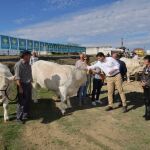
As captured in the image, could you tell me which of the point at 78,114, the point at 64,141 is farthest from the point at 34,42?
the point at 64,141

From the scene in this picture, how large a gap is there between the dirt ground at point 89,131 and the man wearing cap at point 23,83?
17.6 inches

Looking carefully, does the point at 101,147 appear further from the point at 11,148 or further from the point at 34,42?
the point at 34,42

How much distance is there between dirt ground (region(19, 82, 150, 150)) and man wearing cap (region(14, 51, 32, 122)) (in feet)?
1.47

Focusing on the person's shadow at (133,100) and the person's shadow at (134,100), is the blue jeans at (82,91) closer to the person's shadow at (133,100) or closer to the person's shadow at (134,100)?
the person's shadow at (133,100)

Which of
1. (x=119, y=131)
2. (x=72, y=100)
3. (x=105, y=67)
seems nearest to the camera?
(x=119, y=131)

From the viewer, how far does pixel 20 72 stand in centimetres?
1009

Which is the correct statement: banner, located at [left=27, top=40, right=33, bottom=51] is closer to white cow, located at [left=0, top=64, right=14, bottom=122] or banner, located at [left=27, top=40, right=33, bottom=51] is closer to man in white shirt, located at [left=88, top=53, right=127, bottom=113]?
man in white shirt, located at [left=88, top=53, right=127, bottom=113]

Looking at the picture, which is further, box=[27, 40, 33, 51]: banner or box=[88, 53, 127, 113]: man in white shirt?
box=[27, 40, 33, 51]: banner

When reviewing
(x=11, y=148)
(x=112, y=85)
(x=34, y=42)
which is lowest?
(x=11, y=148)

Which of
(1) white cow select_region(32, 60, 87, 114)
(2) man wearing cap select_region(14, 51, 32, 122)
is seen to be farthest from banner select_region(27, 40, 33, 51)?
(2) man wearing cap select_region(14, 51, 32, 122)

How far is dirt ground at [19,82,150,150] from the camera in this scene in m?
8.33

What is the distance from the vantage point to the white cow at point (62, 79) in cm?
1194

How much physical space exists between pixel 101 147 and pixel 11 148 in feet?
6.98

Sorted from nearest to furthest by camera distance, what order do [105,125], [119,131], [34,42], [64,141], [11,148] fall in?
[11,148] < [64,141] < [119,131] < [105,125] < [34,42]
